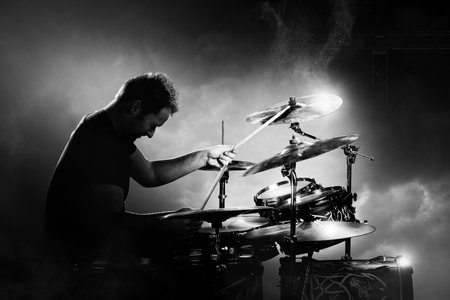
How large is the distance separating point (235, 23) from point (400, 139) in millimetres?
2383

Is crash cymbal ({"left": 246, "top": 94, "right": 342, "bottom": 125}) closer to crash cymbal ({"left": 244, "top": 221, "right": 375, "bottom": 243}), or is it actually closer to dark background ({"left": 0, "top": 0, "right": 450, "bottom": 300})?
crash cymbal ({"left": 244, "top": 221, "right": 375, "bottom": 243})

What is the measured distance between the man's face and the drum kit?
481 millimetres

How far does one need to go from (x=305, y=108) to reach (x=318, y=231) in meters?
0.88

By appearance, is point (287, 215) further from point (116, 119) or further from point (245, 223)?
point (116, 119)

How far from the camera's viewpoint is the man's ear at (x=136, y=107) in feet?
7.23

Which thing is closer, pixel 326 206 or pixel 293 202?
pixel 293 202

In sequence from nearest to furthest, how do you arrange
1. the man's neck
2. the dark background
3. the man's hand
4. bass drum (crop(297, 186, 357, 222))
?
the man's neck → the man's hand → bass drum (crop(297, 186, 357, 222)) → the dark background

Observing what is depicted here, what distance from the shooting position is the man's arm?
8.58ft

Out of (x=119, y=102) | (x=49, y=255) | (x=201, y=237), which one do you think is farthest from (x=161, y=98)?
(x=49, y=255)

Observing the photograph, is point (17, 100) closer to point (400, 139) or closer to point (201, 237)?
point (201, 237)

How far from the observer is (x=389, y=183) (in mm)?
4621

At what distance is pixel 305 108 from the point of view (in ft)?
8.88

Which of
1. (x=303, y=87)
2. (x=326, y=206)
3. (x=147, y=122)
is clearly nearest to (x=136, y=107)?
(x=147, y=122)

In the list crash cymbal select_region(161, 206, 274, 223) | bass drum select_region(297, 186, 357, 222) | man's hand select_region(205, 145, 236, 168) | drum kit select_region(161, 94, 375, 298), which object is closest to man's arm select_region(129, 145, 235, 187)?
man's hand select_region(205, 145, 236, 168)
